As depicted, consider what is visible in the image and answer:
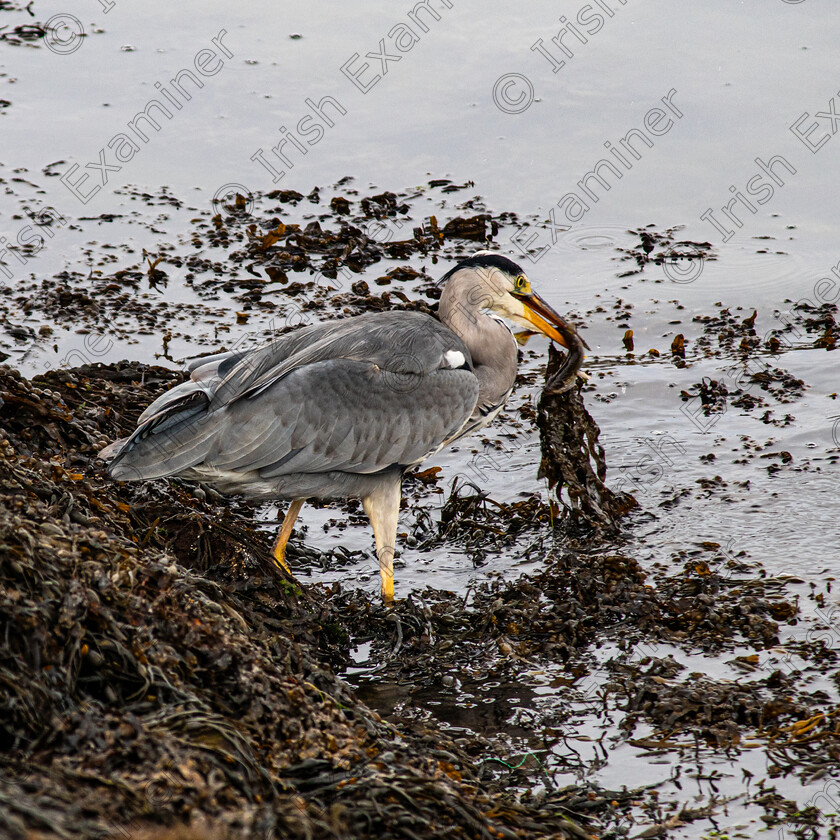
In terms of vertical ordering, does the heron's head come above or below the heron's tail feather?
above

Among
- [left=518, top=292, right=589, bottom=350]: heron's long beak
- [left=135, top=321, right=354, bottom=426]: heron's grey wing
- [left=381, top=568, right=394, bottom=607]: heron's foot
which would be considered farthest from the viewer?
[left=518, top=292, right=589, bottom=350]: heron's long beak

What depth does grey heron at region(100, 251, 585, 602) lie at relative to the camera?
5.63 m

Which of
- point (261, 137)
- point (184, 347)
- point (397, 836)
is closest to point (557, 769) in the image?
point (397, 836)

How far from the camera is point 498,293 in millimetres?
6699

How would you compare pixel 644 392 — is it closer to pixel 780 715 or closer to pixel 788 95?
pixel 780 715

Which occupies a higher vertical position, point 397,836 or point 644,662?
point 644,662

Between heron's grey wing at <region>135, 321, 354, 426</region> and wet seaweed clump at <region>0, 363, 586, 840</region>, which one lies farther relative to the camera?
heron's grey wing at <region>135, 321, 354, 426</region>

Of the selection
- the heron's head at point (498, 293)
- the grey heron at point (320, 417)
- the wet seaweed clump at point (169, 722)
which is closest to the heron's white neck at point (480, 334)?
the heron's head at point (498, 293)

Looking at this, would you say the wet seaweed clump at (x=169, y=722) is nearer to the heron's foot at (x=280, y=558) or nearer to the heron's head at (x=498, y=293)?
the heron's foot at (x=280, y=558)

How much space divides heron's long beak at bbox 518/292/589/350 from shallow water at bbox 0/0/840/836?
1.02 metres

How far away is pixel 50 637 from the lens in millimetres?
3504

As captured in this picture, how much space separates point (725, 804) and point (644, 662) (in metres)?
1.02

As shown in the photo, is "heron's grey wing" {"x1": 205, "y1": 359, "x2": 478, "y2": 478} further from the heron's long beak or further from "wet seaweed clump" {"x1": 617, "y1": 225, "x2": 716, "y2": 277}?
"wet seaweed clump" {"x1": 617, "y1": 225, "x2": 716, "y2": 277}

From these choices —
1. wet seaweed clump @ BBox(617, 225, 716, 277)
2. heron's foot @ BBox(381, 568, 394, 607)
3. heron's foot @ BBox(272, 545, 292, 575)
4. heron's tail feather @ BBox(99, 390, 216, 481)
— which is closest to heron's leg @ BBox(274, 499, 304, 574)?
heron's foot @ BBox(272, 545, 292, 575)
